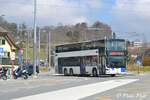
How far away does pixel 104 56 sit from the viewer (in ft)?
172

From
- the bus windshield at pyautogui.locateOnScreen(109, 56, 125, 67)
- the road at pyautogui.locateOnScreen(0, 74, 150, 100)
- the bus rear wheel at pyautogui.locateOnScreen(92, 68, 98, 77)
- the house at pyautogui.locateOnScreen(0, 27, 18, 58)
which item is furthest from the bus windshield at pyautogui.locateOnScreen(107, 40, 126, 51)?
the house at pyautogui.locateOnScreen(0, 27, 18, 58)

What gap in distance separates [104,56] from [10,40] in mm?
49898

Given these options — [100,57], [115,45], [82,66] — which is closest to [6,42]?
[82,66]

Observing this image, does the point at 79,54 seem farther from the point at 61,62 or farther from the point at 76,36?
the point at 76,36

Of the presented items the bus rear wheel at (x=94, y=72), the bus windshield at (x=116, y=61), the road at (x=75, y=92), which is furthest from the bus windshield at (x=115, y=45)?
the road at (x=75, y=92)

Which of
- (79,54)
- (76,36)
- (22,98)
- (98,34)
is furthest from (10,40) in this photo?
(22,98)

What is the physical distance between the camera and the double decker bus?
52469 millimetres

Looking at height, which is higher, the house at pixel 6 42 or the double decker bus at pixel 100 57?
the house at pixel 6 42

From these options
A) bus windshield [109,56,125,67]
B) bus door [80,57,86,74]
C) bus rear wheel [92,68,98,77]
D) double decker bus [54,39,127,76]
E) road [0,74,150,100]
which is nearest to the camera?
road [0,74,150,100]

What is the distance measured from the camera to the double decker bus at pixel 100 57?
172 feet

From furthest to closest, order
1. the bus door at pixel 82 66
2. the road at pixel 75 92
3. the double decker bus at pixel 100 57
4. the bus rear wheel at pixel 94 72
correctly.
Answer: the bus door at pixel 82 66 < the bus rear wheel at pixel 94 72 < the double decker bus at pixel 100 57 < the road at pixel 75 92

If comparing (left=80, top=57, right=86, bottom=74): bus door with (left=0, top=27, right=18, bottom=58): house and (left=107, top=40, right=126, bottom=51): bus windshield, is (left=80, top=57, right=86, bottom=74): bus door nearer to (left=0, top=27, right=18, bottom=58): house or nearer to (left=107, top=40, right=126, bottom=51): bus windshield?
(left=107, top=40, right=126, bottom=51): bus windshield

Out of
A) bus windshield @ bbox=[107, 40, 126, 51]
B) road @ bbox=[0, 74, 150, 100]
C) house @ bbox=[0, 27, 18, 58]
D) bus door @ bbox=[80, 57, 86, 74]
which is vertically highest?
house @ bbox=[0, 27, 18, 58]

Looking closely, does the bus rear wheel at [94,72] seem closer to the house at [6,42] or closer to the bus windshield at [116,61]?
the bus windshield at [116,61]
